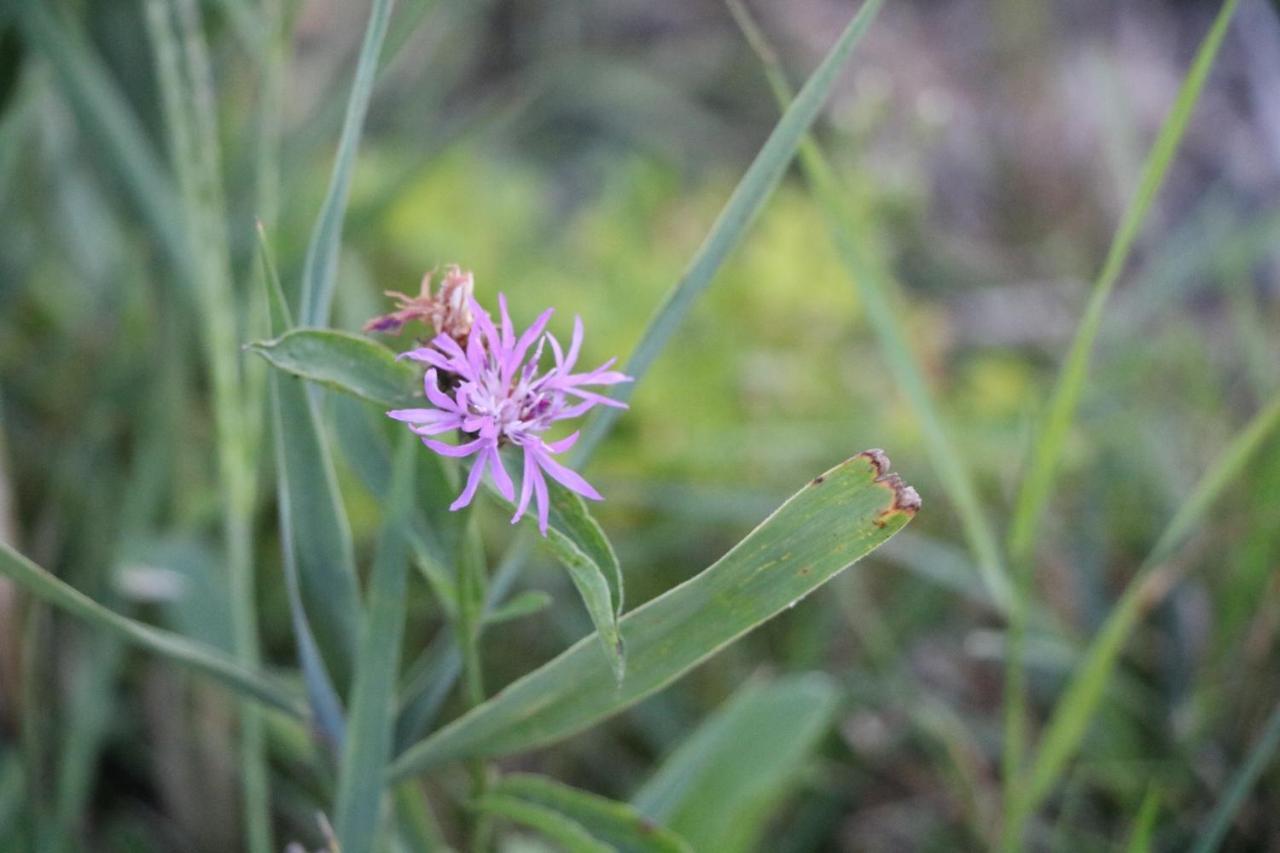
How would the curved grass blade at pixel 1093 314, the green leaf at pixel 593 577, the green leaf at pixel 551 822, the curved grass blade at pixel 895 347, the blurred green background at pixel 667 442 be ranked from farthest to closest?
the blurred green background at pixel 667 442 → the curved grass blade at pixel 895 347 → the curved grass blade at pixel 1093 314 → the green leaf at pixel 551 822 → the green leaf at pixel 593 577

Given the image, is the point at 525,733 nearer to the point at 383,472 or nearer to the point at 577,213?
the point at 383,472

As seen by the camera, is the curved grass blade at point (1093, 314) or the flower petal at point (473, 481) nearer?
the flower petal at point (473, 481)

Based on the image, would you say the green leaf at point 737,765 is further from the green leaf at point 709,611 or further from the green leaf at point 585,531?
the green leaf at point 585,531

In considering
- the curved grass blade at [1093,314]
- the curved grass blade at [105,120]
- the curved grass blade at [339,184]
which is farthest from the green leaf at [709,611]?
the curved grass blade at [105,120]

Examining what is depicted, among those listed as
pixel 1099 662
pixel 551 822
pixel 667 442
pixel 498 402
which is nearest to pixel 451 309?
pixel 498 402

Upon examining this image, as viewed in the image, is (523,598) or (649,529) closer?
(523,598)

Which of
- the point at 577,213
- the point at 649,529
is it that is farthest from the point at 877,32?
the point at 649,529
